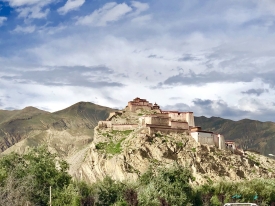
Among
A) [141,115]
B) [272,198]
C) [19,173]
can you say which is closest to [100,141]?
[141,115]

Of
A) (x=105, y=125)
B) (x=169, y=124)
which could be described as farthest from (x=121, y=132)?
(x=169, y=124)

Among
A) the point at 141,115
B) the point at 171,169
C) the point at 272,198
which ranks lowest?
the point at 272,198

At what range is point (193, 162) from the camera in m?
102

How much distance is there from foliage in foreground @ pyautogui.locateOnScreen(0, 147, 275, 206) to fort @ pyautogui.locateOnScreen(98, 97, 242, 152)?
36195mm

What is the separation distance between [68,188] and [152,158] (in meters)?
46.5

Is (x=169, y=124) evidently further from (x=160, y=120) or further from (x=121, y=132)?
(x=121, y=132)

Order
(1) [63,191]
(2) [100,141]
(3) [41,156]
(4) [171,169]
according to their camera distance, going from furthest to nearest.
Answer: (2) [100,141] → (4) [171,169] → (3) [41,156] → (1) [63,191]

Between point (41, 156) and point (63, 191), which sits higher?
point (41, 156)

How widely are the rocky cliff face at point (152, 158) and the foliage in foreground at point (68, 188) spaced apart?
26.3 metres

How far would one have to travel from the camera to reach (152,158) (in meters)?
100

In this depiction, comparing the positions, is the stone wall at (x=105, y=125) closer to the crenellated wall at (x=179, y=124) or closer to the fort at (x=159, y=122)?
the fort at (x=159, y=122)

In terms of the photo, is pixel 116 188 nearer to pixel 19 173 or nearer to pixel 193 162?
pixel 19 173

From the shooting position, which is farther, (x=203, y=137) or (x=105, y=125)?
(x=105, y=125)

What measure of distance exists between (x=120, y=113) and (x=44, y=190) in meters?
67.5
